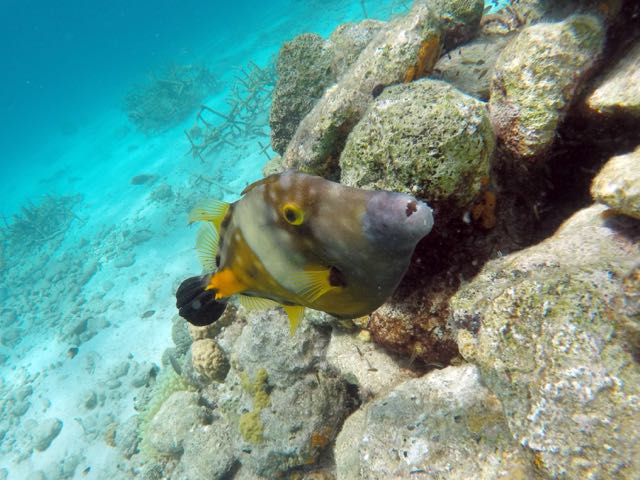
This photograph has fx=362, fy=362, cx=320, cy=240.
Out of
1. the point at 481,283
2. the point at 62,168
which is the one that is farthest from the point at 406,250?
the point at 62,168

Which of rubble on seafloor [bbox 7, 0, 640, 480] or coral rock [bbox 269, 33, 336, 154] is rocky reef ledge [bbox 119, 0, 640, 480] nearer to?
rubble on seafloor [bbox 7, 0, 640, 480]

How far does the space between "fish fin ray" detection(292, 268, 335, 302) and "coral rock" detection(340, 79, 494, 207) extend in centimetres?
81

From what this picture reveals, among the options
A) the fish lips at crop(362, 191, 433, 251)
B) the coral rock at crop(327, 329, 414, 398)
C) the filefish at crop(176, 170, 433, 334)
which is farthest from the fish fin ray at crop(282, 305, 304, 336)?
the coral rock at crop(327, 329, 414, 398)

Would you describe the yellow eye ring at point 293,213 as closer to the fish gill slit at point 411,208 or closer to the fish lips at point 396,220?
the fish lips at point 396,220

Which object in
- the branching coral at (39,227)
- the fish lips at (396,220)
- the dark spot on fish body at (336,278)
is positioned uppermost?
the branching coral at (39,227)

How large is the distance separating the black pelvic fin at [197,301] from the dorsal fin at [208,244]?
0.19 m

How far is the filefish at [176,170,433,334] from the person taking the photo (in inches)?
51.0

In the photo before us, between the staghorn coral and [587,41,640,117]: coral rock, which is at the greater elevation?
[587,41,640,117]: coral rock

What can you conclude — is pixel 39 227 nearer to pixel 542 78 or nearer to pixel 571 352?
pixel 542 78

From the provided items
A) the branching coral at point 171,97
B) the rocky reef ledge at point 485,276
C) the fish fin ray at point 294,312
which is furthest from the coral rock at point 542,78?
the branching coral at point 171,97

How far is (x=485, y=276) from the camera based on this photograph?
209 cm

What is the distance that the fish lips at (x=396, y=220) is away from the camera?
1220 millimetres

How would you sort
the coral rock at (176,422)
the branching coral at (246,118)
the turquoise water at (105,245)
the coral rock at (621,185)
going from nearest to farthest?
the coral rock at (621,185) < the coral rock at (176,422) < the turquoise water at (105,245) < the branching coral at (246,118)

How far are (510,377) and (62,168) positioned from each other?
38662 millimetres
